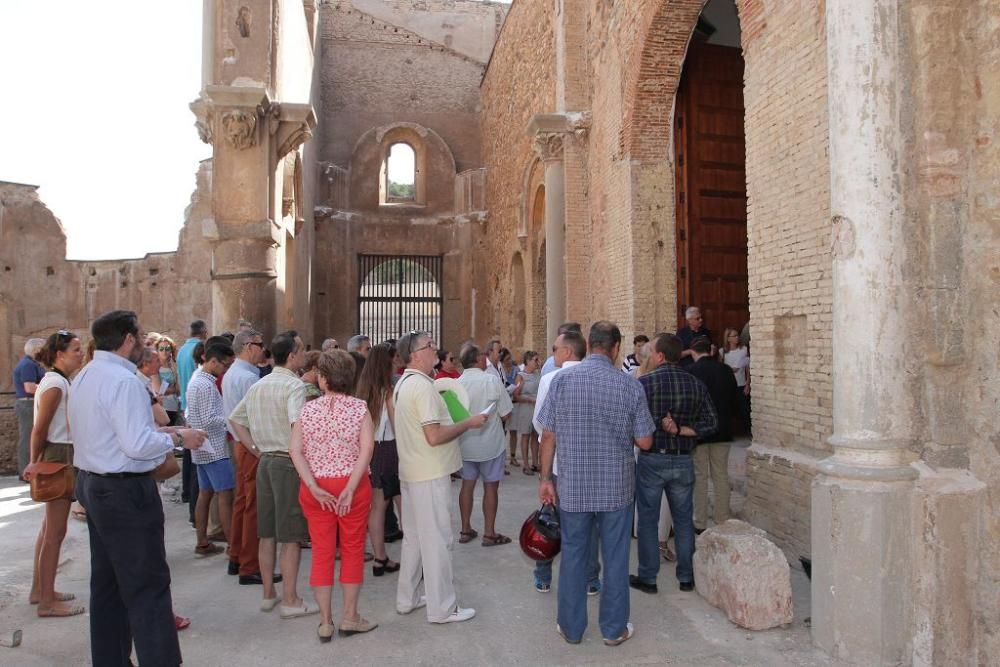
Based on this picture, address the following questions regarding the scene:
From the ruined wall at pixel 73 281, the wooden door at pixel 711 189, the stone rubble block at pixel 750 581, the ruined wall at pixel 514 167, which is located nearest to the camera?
the stone rubble block at pixel 750 581

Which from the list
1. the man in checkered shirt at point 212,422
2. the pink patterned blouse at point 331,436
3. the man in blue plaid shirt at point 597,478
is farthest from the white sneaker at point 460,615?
the man in checkered shirt at point 212,422

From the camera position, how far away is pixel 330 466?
416 centimetres

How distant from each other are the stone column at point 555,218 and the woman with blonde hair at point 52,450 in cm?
891

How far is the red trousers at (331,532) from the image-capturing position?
4.16 meters

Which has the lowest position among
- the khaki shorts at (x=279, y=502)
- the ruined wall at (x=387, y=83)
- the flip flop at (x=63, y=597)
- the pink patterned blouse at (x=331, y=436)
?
the flip flop at (x=63, y=597)

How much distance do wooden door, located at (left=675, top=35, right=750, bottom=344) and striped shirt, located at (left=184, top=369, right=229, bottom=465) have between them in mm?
6911

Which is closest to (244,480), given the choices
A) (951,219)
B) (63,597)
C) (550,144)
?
(63,597)

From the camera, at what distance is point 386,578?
5516 millimetres

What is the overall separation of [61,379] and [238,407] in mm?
1126

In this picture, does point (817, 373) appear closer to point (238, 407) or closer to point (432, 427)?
point (432, 427)

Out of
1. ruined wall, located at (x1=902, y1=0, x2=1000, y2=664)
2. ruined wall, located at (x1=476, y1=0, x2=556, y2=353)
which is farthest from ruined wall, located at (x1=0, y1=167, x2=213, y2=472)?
ruined wall, located at (x1=902, y1=0, x2=1000, y2=664)

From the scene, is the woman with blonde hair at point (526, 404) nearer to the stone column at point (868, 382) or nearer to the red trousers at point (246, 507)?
the red trousers at point (246, 507)

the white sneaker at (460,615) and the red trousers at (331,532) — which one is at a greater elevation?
the red trousers at (331,532)

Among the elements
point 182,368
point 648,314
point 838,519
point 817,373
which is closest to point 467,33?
point 648,314
